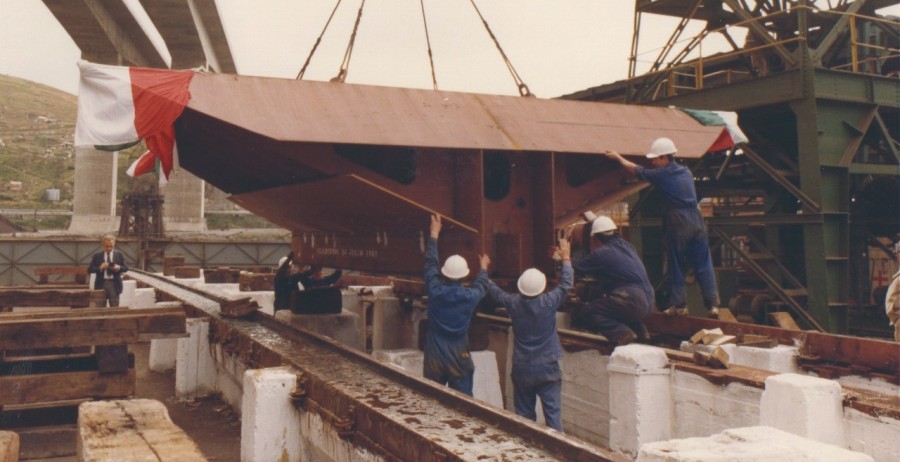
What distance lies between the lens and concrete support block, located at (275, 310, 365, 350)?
9.38 metres

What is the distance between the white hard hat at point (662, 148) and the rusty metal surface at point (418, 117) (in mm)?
246

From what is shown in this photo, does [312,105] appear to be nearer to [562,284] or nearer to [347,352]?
[347,352]

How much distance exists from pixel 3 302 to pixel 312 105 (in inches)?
194

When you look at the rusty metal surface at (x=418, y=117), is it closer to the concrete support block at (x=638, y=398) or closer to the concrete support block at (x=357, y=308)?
the concrete support block at (x=638, y=398)

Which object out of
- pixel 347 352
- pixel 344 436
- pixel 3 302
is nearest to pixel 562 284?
pixel 347 352

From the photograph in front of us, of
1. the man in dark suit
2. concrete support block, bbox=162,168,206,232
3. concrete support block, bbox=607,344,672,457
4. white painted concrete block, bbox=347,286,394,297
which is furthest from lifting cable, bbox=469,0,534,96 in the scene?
concrete support block, bbox=162,168,206,232

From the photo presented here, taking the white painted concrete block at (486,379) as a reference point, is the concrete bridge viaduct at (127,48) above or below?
above

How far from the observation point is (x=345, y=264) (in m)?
8.69

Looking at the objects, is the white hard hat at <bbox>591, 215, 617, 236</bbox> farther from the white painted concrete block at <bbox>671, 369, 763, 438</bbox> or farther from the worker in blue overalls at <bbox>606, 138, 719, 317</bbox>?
the white painted concrete block at <bbox>671, 369, 763, 438</bbox>

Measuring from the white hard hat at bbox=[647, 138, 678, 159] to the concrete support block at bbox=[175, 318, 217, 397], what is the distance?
5739mm

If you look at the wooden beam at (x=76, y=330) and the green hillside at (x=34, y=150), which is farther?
the green hillside at (x=34, y=150)

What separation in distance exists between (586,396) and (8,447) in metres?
5.38

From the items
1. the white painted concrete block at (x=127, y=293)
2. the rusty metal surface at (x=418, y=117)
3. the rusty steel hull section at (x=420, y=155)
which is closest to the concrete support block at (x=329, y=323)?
the rusty steel hull section at (x=420, y=155)

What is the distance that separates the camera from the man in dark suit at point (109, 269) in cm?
1308
